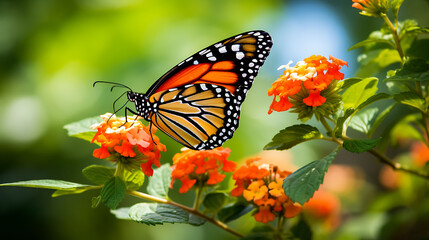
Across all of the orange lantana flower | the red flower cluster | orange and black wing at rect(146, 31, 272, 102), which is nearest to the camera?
the red flower cluster

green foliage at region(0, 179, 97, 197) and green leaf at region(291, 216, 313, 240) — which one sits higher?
green foliage at region(0, 179, 97, 197)

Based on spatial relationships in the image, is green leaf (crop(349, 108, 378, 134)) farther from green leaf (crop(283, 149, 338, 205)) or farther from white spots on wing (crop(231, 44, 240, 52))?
white spots on wing (crop(231, 44, 240, 52))

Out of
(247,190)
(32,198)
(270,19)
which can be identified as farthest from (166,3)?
(247,190)

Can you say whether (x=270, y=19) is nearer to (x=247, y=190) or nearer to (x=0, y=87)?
(x=0, y=87)

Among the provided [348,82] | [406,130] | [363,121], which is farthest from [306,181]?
[406,130]

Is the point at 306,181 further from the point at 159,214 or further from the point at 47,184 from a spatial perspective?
the point at 47,184

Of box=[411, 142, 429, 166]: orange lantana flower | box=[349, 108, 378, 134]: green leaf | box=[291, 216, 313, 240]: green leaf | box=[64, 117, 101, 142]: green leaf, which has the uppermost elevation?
box=[64, 117, 101, 142]: green leaf

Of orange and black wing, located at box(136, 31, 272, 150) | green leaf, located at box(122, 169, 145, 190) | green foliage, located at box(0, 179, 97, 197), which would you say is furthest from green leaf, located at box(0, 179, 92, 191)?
orange and black wing, located at box(136, 31, 272, 150)
